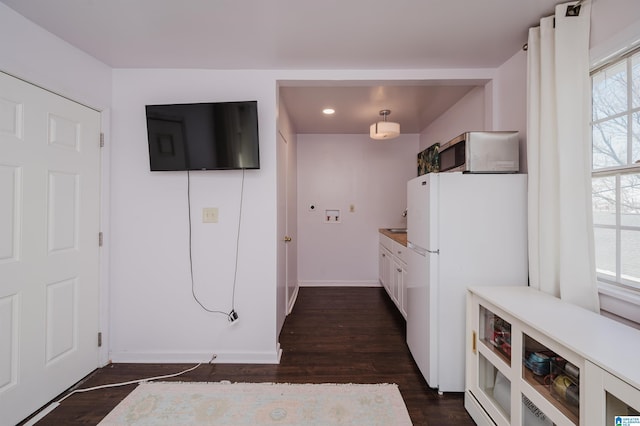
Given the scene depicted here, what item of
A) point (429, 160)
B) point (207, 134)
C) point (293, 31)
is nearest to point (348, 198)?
point (429, 160)

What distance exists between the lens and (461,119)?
289cm

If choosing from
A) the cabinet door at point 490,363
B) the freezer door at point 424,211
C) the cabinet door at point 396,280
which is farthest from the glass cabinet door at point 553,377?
the cabinet door at point 396,280

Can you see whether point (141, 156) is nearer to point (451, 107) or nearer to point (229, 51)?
point (229, 51)

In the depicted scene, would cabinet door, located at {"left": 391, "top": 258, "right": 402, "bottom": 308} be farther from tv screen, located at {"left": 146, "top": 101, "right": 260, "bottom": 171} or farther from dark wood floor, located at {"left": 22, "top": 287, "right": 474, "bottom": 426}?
tv screen, located at {"left": 146, "top": 101, "right": 260, "bottom": 171}

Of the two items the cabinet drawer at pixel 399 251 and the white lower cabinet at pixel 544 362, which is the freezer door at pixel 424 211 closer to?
the white lower cabinet at pixel 544 362

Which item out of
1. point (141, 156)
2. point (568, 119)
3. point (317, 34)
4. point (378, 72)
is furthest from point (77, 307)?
point (568, 119)

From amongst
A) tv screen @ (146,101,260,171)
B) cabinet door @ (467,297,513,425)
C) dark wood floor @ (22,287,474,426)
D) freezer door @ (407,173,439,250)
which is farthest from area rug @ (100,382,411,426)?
tv screen @ (146,101,260,171)

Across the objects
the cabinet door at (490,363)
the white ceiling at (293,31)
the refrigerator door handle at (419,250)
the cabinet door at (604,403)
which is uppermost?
the white ceiling at (293,31)

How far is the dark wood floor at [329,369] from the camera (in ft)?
5.51

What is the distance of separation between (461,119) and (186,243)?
3.00 metres

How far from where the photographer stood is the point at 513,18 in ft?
5.29

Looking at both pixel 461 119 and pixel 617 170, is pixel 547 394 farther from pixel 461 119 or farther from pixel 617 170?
pixel 461 119

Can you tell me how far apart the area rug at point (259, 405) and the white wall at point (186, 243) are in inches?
14.5

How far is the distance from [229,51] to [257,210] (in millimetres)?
1196
